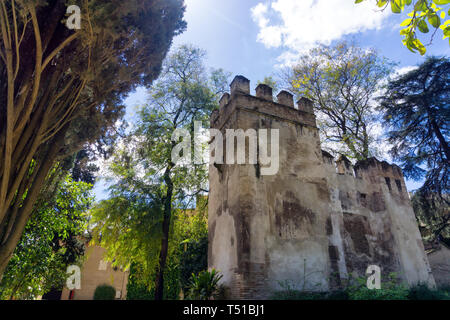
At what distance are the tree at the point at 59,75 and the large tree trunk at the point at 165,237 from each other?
22.9 feet

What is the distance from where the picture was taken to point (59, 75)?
677 cm

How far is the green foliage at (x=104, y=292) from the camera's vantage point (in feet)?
72.5

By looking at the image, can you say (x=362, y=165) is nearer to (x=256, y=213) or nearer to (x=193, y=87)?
(x=256, y=213)

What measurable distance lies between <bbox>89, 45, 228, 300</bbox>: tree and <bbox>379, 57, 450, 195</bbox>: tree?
32.9ft

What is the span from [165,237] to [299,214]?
7.59 m

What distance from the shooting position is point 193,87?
55.0 feet

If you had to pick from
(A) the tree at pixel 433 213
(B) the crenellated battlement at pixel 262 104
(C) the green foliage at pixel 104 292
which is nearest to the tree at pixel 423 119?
(A) the tree at pixel 433 213

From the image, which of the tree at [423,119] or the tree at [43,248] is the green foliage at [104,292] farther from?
the tree at [423,119]

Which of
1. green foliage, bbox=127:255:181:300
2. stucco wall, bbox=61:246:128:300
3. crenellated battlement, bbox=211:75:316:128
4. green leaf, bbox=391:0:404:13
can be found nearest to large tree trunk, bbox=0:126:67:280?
crenellated battlement, bbox=211:75:316:128

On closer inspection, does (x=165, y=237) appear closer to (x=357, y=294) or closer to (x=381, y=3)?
(x=357, y=294)

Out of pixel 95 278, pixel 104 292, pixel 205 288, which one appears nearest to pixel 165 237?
pixel 205 288
